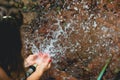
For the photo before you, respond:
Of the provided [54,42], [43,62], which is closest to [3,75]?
[43,62]

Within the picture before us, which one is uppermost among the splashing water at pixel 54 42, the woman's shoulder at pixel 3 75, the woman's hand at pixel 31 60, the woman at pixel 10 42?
the woman at pixel 10 42

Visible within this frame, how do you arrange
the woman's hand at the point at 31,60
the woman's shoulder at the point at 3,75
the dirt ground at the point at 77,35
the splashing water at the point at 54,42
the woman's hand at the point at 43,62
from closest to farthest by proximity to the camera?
the woman's shoulder at the point at 3,75 → the woman's hand at the point at 43,62 → the woman's hand at the point at 31,60 → the dirt ground at the point at 77,35 → the splashing water at the point at 54,42

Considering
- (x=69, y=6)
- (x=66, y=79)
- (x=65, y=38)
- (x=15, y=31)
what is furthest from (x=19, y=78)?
(x=69, y=6)

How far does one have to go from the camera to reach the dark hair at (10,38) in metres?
1.88

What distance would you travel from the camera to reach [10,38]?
1.94 m

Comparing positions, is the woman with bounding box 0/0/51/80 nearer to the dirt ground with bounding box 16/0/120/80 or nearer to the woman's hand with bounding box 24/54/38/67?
the woman's hand with bounding box 24/54/38/67

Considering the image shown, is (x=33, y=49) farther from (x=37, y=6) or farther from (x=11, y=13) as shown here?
(x=11, y=13)

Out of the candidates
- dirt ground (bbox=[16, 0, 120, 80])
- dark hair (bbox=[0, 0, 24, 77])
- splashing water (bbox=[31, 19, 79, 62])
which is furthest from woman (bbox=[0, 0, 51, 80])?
splashing water (bbox=[31, 19, 79, 62])

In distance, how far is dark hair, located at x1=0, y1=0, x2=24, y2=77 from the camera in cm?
188

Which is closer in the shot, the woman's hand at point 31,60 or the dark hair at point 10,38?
the dark hair at point 10,38

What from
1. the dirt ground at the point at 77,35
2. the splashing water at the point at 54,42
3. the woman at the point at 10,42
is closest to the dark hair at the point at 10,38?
the woman at the point at 10,42

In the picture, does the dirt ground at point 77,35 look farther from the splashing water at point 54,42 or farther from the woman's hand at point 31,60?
the woman's hand at point 31,60

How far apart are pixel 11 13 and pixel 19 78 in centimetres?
50

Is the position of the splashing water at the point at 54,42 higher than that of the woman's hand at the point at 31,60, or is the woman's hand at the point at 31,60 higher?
Result: the woman's hand at the point at 31,60
